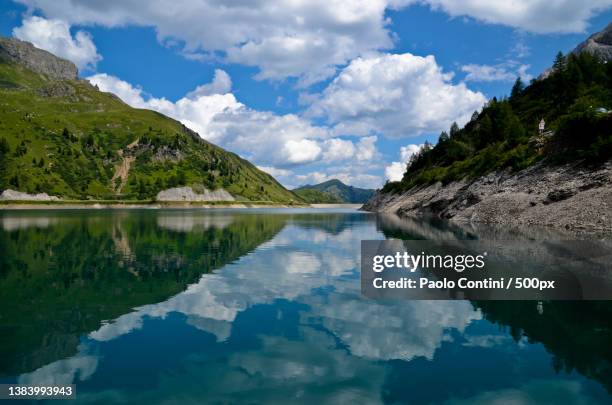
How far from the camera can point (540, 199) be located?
246ft

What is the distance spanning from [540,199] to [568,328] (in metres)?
65.5

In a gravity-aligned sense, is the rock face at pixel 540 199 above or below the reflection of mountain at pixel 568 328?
above

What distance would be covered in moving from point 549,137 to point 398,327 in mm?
91213

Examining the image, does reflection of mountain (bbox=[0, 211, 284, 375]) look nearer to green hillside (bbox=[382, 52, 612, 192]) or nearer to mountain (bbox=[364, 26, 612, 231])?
mountain (bbox=[364, 26, 612, 231])

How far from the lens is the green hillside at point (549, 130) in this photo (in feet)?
257

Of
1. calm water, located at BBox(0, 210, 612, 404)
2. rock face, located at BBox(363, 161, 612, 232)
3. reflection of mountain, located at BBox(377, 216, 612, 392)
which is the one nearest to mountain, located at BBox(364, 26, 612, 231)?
rock face, located at BBox(363, 161, 612, 232)

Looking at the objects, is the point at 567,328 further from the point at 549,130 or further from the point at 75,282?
the point at 549,130

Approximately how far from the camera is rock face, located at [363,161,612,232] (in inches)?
2367

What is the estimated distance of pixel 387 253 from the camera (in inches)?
1738

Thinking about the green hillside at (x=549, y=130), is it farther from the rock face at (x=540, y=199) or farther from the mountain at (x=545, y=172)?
the rock face at (x=540, y=199)

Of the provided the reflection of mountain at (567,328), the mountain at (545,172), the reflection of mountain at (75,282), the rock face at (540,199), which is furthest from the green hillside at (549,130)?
the reflection of mountain at (75,282)

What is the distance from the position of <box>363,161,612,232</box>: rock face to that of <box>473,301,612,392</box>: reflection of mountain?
136 feet

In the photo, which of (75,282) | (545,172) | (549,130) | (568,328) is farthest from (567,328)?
(549,130)

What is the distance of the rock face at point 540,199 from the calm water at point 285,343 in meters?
46.5
